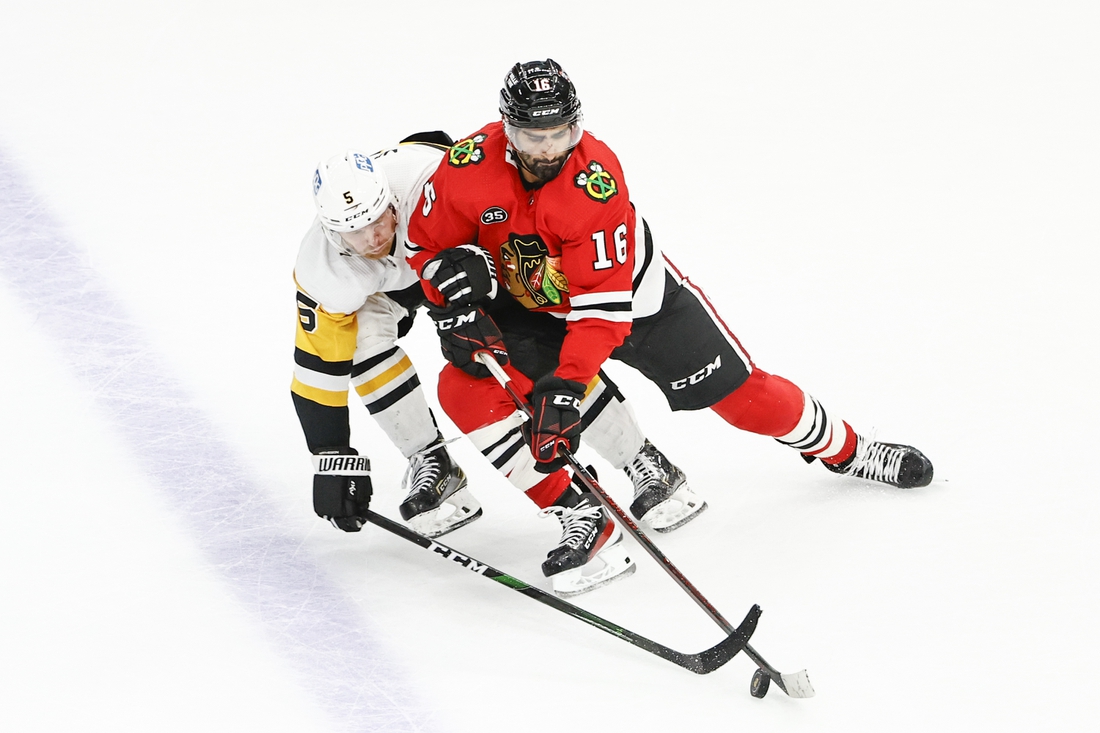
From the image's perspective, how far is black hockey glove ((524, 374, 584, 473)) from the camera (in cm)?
281

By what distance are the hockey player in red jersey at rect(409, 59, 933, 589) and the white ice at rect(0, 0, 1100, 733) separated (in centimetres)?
42

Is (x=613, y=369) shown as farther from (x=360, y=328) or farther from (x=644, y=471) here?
(x=360, y=328)

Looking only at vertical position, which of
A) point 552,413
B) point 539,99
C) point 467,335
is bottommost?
point 552,413

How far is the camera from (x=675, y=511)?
339 centimetres

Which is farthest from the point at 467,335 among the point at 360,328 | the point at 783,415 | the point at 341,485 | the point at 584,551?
the point at 783,415

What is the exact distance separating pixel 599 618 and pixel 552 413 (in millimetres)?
500

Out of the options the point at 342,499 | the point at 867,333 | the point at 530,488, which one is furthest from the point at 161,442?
the point at 867,333

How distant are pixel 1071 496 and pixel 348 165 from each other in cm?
210

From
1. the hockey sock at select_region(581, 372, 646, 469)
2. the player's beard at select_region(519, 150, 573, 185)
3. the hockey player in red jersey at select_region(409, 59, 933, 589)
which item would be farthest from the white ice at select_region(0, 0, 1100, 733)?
the player's beard at select_region(519, 150, 573, 185)

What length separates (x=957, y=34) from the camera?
5.51 meters

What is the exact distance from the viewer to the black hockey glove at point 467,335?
2.92m

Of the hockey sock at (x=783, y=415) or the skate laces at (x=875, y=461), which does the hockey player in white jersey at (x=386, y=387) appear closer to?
the hockey sock at (x=783, y=415)

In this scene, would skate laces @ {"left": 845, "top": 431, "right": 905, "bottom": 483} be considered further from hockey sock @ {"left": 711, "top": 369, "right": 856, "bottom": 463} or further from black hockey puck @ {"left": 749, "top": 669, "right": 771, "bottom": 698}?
black hockey puck @ {"left": 749, "top": 669, "right": 771, "bottom": 698}

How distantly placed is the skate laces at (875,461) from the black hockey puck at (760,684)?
0.96 meters
